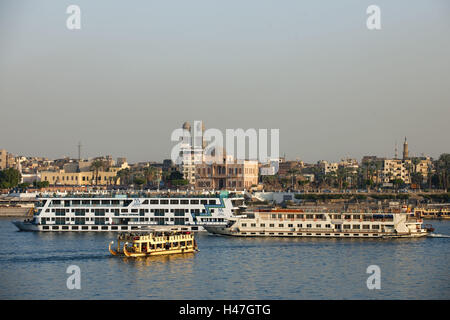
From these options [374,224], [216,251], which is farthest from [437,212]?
[216,251]

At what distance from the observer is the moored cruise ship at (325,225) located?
8244 centimetres

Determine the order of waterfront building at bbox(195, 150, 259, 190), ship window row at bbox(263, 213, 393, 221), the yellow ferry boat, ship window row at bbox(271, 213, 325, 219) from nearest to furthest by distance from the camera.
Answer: the yellow ferry boat, ship window row at bbox(263, 213, 393, 221), ship window row at bbox(271, 213, 325, 219), waterfront building at bbox(195, 150, 259, 190)

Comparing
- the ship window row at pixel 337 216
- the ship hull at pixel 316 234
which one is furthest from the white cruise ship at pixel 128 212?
the ship window row at pixel 337 216

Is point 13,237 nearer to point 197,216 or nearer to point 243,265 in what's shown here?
point 197,216

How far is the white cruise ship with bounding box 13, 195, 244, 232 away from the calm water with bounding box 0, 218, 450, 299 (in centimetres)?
927

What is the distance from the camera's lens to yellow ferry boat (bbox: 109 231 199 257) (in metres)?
67.0

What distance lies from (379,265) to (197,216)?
3112 centimetres

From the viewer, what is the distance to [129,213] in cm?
9150

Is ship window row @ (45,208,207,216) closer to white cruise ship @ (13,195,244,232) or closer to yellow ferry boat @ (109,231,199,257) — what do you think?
white cruise ship @ (13,195,244,232)

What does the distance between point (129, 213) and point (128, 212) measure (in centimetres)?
17

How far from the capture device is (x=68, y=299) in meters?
48.6

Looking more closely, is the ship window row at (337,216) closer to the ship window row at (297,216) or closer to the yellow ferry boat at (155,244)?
the ship window row at (297,216)

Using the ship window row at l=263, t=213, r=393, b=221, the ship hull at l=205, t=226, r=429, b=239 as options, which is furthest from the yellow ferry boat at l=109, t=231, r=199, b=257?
the ship window row at l=263, t=213, r=393, b=221
